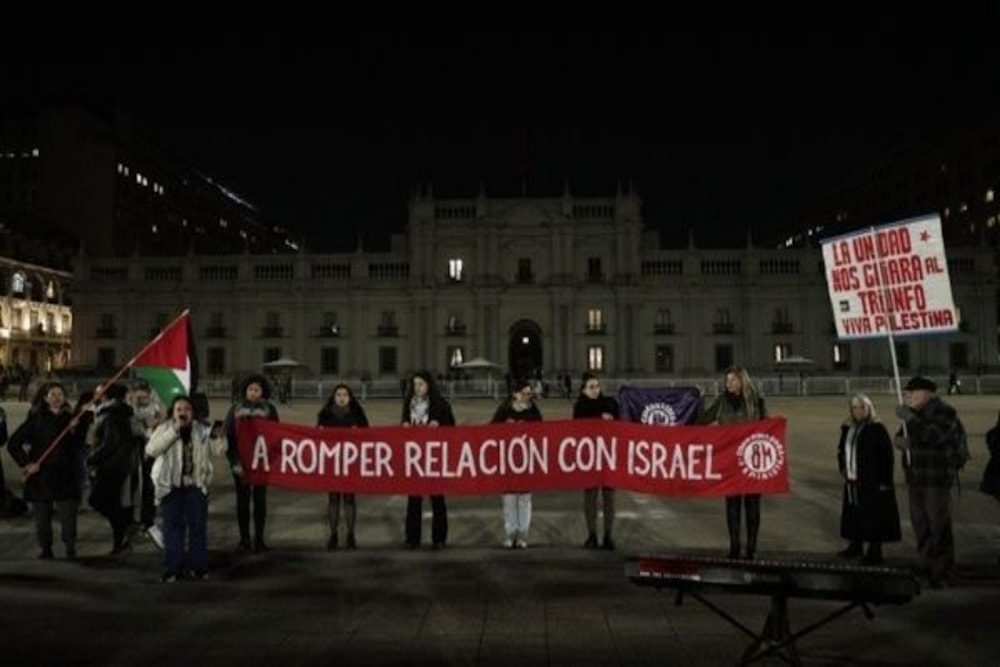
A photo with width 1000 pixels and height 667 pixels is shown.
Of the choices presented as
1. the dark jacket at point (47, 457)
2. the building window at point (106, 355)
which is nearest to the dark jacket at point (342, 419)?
the dark jacket at point (47, 457)

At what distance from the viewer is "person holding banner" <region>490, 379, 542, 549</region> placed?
8.85 metres

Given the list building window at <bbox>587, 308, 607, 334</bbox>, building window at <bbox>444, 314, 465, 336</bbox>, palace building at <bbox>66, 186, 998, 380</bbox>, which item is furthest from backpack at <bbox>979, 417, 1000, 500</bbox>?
building window at <bbox>444, 314, 465, 336</bbox>

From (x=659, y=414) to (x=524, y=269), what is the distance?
48.2m

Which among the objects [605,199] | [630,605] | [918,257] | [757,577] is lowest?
[630,605]

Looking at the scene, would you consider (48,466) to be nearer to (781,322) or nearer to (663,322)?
(663,322)

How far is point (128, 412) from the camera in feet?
29.2

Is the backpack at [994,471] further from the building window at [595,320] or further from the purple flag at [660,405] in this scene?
the building window at [595,320]

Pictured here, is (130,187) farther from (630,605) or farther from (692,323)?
(630,605)

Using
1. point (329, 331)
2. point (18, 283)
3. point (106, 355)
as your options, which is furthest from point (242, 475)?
point (18, 283)

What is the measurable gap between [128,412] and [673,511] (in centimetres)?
669

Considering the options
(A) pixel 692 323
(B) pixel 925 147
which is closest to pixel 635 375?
(A) pixel 692 323

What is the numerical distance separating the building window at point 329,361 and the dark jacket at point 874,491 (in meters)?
53.0

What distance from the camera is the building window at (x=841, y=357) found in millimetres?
56938

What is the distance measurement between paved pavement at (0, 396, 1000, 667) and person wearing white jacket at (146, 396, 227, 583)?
0.26m
